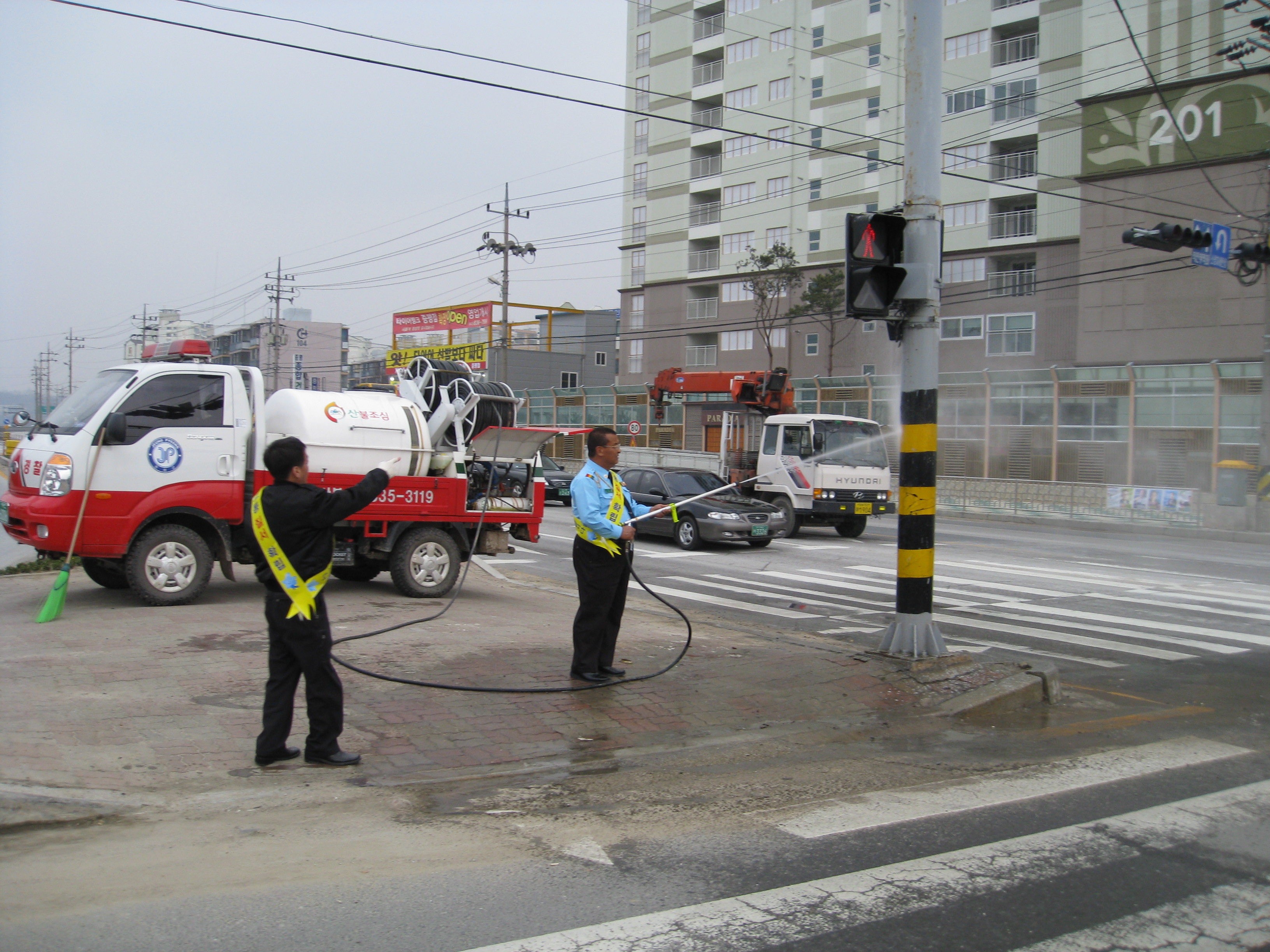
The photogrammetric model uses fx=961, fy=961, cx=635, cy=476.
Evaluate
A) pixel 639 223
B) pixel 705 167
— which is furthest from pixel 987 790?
pixel 639 223

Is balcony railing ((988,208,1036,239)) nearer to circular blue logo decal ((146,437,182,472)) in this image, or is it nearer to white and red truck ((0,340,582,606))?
white and red truck ((0,340,582,606))

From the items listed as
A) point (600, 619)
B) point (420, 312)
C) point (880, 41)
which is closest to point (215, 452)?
point (600, 619)

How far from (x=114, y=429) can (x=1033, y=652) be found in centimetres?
911

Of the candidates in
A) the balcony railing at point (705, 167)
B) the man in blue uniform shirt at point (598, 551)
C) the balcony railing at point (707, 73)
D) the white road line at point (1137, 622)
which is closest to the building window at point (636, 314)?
the balcony railing at point (705, 167)

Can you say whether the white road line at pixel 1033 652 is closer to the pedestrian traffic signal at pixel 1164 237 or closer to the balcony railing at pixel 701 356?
the pedestrian traffic signal at pixel 1164 237

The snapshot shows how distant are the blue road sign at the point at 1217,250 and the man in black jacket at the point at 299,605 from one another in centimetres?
1683

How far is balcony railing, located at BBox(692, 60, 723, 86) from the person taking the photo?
56.2 metres

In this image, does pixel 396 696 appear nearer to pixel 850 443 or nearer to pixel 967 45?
pixel 850 443

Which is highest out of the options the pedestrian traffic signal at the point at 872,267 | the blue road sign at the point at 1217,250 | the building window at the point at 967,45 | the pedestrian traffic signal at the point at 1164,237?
the building window at the point at 967,45

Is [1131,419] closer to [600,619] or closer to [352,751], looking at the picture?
[600,619]

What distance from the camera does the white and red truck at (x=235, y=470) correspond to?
367 inches

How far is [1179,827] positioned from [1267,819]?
1.78ft

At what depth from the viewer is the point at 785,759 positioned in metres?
5.77

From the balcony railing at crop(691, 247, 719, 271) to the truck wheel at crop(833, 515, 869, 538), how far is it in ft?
123
